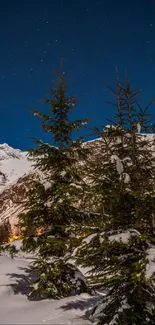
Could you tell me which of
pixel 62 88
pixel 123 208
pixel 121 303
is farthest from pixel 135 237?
pixel 62 88

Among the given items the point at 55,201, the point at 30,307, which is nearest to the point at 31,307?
the point at 30,307

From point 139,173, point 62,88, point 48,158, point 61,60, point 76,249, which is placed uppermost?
point 61,60

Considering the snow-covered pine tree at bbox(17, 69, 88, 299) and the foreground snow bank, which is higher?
the snow-covered pine tree at bbox(17, 69, 88, 299)

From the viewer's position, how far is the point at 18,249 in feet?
26.9

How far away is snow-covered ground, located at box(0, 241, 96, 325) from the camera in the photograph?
588cm

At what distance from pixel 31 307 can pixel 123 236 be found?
12.7ft

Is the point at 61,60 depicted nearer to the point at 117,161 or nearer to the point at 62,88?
the point at 62,88

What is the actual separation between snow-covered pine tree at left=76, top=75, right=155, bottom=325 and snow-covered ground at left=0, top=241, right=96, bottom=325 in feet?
2.28

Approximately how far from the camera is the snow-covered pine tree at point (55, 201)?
24.6 ft

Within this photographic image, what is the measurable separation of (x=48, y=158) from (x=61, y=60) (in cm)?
403

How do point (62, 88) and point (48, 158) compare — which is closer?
point (48, 158)

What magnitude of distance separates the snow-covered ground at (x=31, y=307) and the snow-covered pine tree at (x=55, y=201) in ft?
1.29

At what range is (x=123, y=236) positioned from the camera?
16.0 feet

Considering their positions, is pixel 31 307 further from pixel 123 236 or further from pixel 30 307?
pixel 123 236
